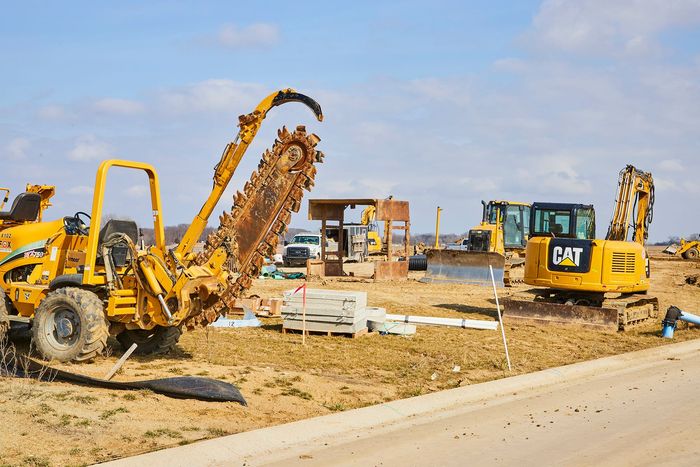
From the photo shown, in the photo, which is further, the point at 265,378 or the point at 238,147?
the point at 238,147

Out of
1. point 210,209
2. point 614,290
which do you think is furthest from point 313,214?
point 210,209

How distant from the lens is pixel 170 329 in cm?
1268

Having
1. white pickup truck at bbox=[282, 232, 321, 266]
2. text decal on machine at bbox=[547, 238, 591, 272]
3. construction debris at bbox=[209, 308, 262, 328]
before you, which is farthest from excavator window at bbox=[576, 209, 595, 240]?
white pickup truck at bbox=[282, 232, 321, 266]

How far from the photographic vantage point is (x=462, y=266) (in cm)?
3014

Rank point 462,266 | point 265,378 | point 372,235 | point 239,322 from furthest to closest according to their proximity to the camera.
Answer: point 372,235 < point 462,266 < point 239,322 < point 265,378

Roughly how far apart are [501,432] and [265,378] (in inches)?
147

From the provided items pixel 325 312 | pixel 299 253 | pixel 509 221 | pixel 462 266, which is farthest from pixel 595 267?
pixel 299 253

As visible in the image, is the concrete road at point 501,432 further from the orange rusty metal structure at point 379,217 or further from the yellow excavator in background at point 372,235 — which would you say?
the yellow excavator in background at point 372,235

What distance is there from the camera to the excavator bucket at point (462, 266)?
1159 inches

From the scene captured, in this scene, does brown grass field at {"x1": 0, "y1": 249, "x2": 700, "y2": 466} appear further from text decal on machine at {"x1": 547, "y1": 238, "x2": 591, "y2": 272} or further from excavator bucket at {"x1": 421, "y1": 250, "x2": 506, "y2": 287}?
excavator bucket at {"x1": 421, "y1": 250, "x2": 506, "y2": 287}

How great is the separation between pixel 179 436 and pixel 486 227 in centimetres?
2781

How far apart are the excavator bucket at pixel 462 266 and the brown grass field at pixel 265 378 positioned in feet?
26.5

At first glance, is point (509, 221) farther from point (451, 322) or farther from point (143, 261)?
point (143, 261)

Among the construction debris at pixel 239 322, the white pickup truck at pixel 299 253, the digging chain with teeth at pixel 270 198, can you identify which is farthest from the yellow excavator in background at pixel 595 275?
the white pickup truck at pixel 299 253
